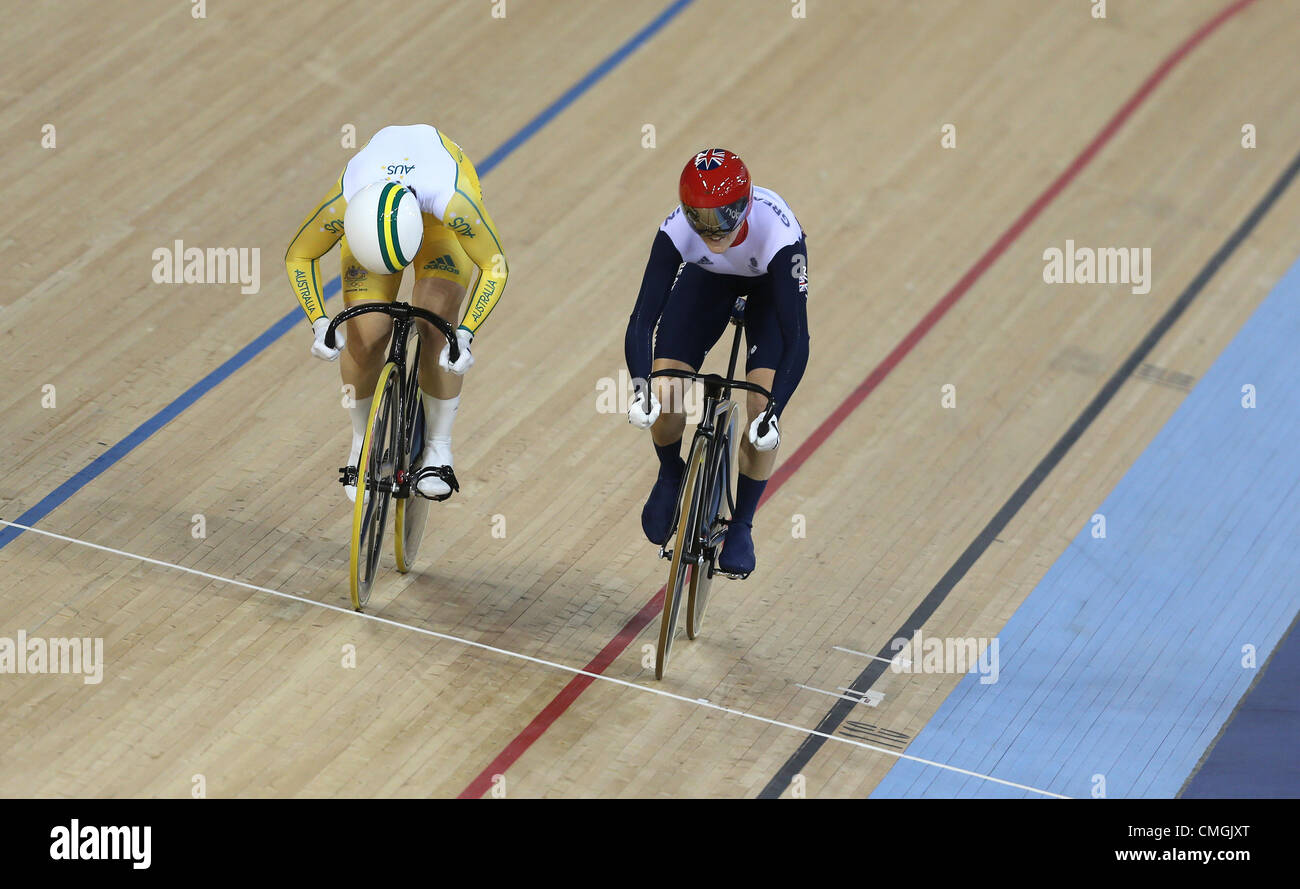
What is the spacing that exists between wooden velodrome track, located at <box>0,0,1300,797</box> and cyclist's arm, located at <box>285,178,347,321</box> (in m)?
0.84

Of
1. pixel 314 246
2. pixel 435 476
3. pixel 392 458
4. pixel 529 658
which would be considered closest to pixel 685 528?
pixel 529 658

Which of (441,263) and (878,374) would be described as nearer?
(441,263)

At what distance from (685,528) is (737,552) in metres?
0.31

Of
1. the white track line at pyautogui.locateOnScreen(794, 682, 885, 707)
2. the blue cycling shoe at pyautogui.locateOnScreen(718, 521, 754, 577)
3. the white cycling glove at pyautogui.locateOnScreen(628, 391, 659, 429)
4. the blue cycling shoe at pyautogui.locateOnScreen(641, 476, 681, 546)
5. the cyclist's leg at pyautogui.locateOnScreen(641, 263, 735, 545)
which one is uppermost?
the cyclist's leg at pyautogui.locateOnScreen(641, 263, 735, 545)

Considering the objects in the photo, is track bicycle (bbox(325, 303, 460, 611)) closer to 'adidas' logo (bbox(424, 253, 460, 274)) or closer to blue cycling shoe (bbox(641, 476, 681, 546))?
'adidas' logo (bbox(424, 253, 460, 274))

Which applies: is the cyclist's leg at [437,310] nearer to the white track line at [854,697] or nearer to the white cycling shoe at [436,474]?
the white cycling shoe at [436,474]

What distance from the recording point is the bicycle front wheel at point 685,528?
402 centimetres

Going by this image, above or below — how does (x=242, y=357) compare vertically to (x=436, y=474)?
above

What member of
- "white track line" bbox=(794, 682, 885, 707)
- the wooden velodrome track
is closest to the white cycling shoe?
the wooden velodrome track

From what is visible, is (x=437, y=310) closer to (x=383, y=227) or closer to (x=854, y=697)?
(x=383, y=227)

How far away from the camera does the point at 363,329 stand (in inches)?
167

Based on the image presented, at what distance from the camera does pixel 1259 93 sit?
752 centimetres

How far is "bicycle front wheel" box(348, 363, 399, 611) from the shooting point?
4.11 meters
